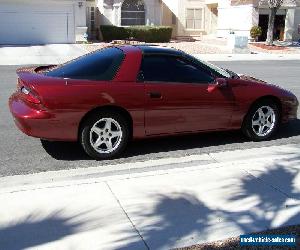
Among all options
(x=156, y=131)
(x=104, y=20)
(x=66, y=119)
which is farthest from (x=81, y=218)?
(x=104, y=20)

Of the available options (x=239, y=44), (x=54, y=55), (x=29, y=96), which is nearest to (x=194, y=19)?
(x=239, y=44)

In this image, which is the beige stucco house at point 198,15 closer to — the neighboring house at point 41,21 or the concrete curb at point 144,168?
the neighboring house at point 41,21

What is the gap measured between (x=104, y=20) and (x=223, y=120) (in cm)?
2858

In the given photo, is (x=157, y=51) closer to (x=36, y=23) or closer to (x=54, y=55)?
(x=54, y=55)

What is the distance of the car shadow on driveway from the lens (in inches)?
250

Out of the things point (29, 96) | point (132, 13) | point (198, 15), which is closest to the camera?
point (29, 96)

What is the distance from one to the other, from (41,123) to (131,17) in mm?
30204

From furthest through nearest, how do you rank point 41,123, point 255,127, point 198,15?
point 198,15 → point 255,127 → point 41,123

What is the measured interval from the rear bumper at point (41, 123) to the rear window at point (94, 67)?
61 cm

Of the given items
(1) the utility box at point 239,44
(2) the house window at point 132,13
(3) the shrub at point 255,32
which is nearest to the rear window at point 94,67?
(1) the utility box at point 239,44

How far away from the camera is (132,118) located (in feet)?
19.8

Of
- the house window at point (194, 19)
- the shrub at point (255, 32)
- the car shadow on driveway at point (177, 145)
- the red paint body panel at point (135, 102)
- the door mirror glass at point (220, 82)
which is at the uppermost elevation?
the house window at point (194, 19)

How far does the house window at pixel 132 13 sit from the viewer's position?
113 feet

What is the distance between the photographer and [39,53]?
2369 centimetres
